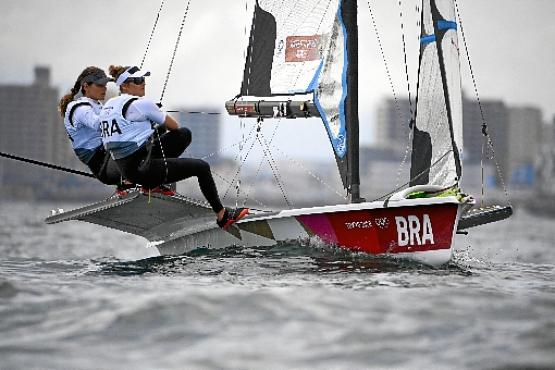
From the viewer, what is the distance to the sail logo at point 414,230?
1119cm

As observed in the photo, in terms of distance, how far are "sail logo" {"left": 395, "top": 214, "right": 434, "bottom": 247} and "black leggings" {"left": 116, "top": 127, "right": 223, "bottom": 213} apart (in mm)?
2365

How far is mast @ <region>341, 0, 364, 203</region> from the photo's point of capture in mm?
12953

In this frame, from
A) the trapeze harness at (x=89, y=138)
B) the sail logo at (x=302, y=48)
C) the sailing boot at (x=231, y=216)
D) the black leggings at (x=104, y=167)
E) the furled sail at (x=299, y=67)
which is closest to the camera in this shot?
the trapeze harness at (x=89, y=138)

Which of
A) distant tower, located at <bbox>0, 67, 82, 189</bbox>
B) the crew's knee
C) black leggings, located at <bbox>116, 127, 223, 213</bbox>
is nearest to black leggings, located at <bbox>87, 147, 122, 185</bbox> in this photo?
black leggings, located at <bbox>116, 127, 223, 213</bbox>

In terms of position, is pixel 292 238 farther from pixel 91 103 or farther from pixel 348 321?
pixel 348 321

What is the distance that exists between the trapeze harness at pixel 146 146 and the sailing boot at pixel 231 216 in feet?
0.63

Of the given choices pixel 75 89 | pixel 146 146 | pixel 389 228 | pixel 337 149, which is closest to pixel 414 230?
pixel 389 228

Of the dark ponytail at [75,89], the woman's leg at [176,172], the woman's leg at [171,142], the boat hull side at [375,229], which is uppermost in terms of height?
the dark ponytail at [75,89]

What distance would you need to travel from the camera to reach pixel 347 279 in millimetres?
9219

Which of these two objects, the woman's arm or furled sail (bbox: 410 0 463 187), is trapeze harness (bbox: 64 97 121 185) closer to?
the woman's arm

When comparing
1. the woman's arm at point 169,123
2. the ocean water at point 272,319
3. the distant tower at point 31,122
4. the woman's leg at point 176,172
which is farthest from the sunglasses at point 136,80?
the distant tower at point 31,122

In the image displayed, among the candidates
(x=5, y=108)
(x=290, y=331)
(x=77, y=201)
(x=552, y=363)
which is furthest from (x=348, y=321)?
(x=5, y=108)

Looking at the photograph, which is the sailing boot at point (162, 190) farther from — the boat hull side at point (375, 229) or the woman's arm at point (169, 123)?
the woman's arm at point (169, 123)

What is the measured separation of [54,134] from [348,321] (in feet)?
556
